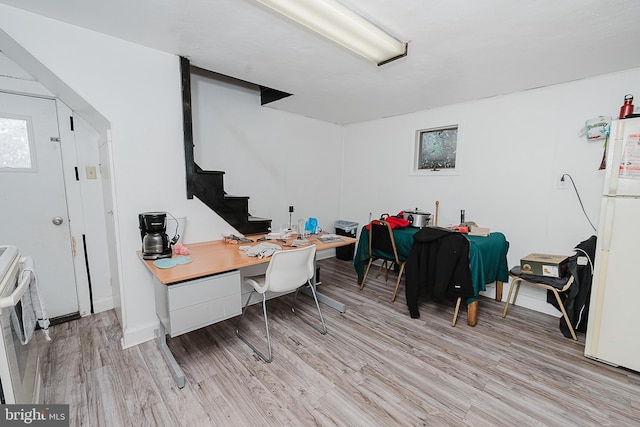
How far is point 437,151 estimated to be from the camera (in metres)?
3.65

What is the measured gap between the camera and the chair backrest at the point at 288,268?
1984 mm

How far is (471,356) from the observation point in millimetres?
2076

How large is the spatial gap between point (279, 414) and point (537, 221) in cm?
308

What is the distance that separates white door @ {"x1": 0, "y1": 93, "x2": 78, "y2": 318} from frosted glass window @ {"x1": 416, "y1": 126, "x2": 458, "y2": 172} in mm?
4113

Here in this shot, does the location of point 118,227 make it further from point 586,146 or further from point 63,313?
point 586,146

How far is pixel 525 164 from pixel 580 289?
1340 mm

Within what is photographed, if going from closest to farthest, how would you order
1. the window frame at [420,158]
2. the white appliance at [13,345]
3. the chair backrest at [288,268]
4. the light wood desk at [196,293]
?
1. the white appliance at [13,345]
2. the light wood desk at [196,293]
3. the chair backrest at [288,268]
4. the window frame at [420,158]

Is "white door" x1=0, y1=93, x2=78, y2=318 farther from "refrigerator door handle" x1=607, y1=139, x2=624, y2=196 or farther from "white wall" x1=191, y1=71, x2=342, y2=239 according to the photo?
"refrigerator door handle" x1=607, y1=139, x2=624, y2=196

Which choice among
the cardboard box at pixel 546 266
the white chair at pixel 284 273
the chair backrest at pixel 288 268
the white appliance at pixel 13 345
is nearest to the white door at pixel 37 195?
the white appliance at pixel 13 345

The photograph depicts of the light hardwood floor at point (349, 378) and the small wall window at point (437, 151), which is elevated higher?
the small wall window at point (437, 151)

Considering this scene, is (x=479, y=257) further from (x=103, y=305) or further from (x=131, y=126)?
(x=103, y=305)

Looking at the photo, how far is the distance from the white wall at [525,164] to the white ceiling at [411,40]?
0.70 feet

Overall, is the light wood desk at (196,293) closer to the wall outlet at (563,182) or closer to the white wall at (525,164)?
the white wall at (525,164)

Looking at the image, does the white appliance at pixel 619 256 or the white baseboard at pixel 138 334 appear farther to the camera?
the white baseboard at pixel 138 334
